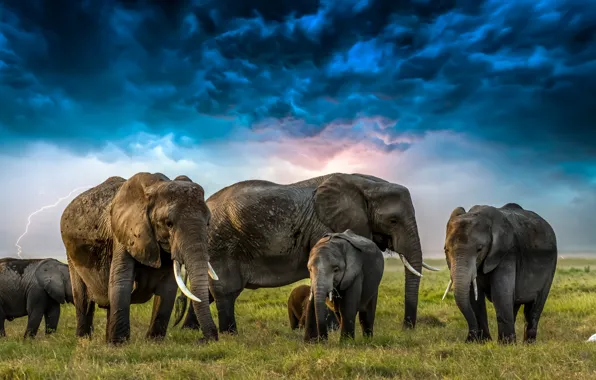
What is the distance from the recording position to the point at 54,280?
51.3 feet

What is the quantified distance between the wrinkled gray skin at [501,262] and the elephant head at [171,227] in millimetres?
3977

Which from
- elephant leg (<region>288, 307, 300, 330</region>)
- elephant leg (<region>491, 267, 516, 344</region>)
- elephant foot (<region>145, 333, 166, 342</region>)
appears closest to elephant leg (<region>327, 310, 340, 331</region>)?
elephant leg (<region>288, 307, 300, 330</region>)

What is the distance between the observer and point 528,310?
11.7 metres

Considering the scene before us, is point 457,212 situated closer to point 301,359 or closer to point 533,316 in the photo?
point 533,316

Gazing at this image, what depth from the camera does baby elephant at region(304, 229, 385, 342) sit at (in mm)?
9977

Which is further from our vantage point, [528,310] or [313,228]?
[313,228]

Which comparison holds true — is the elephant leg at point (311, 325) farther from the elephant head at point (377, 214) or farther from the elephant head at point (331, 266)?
the elephant head at point (377, 214)

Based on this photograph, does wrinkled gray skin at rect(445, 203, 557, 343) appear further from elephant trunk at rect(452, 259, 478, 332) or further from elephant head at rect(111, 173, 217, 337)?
elephant head at rect(111, 173, 217, 337)

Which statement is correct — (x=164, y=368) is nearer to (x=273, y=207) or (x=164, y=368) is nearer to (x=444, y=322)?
(x=273, y=207)

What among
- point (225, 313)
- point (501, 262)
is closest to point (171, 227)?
point (225, 313)

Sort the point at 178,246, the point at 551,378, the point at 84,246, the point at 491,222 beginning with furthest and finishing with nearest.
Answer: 1. the point at 84,246
2. the point at 491,222
3. the point at 178,246
4. the point at 551,378

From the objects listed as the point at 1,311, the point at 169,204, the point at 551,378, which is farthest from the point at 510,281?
the point at 1,311

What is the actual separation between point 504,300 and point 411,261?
313 cm

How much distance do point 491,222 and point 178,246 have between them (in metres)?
5.06
